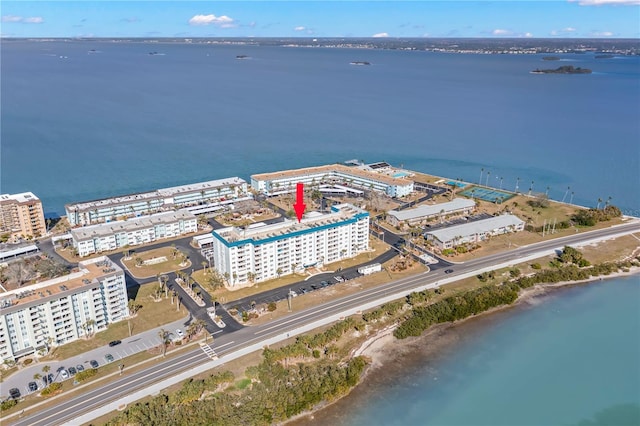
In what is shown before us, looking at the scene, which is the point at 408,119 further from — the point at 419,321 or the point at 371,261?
the point at 419,321

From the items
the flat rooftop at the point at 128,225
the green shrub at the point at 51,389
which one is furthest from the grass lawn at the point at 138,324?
the flat rooftop at the point at 128,225

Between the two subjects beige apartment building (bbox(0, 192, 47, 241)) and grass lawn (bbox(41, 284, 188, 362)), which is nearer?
grass lawn (bbox(41, 284, 188, 362))

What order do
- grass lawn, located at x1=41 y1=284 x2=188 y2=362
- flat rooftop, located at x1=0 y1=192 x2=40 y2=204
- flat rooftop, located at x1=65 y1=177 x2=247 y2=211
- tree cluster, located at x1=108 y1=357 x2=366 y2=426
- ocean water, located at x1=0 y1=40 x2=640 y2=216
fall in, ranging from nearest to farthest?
tree cluster, located at x1=108 y1=357 x2=366 y2=426 < grass lawn, located at x1=41 y1=284 x2=188 y2=362 < flat rooftop, located at x1=0 y1=192 x2=40 y2=204 < flat rooftop, located at x1=65 y1=177 x2=247 y2=211 < ocean water, located at x1=0 y1=40 x2=640 y2=216

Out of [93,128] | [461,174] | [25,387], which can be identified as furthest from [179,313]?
[93,128]

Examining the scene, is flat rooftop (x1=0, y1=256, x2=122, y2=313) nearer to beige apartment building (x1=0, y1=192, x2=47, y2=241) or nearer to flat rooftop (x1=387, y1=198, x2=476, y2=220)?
beige apartment building (x1=0, y1=192, x2=47, y2=241)

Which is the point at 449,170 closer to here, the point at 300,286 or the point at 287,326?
the point at 300,286

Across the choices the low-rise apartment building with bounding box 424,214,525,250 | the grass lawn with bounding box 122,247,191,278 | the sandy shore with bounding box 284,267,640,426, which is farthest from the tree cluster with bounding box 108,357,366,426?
the low-rise apartment building with bounding box 424,214,525,250

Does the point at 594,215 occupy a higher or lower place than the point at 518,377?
higher

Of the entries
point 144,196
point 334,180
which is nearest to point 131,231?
point 144,196
